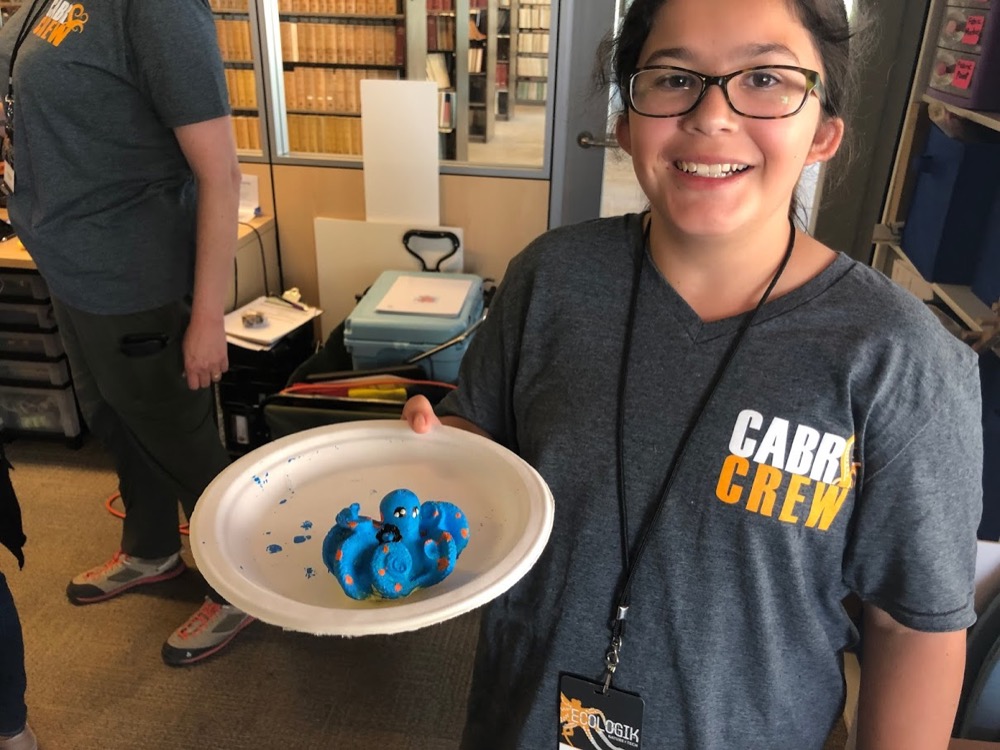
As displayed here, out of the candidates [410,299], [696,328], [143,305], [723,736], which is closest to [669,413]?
[696,328]

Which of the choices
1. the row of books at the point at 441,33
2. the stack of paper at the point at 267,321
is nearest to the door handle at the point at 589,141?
the stack of paper at the point at 267,321

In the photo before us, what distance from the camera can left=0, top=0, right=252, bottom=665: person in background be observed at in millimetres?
1329

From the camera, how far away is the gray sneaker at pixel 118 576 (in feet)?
6.51

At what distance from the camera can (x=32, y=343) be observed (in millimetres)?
2449

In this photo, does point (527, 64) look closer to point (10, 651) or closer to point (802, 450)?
point (10, 651)

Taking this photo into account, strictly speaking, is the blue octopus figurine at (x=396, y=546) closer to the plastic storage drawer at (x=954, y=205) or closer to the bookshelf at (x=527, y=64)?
the plastic storage drawer at (x=954, y=205)

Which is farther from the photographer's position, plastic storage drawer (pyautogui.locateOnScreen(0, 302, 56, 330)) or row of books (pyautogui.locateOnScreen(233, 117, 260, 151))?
row of books (pyautogui.locateOnScreen(233, 117, 260, 151))

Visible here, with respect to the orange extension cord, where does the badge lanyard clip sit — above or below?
above

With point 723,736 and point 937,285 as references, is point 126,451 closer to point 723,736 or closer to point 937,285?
point 723,736

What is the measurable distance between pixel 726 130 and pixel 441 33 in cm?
531

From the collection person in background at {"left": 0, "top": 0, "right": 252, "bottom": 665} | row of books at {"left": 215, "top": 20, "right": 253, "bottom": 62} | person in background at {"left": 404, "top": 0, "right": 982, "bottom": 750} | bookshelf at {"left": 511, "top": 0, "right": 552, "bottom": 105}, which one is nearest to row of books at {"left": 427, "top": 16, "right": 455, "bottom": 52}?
bookshelf at {"left": 511, "top": 0, "right": 552, "bottom": 105}

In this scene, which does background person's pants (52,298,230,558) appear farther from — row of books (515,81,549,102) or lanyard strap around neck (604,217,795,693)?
row of books (515,81,549,102)

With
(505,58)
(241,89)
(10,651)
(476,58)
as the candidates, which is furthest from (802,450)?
(505,58)

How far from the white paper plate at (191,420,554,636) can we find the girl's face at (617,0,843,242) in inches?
12.2
